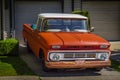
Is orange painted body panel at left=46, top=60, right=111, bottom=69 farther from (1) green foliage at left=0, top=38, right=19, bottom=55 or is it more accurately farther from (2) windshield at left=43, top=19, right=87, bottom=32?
(1) green foliage at left=0, top=38, right=19, bottom=55

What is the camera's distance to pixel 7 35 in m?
19.5

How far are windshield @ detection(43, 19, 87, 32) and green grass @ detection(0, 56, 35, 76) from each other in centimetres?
148

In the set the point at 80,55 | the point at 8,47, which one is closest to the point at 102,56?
the point at 80,55

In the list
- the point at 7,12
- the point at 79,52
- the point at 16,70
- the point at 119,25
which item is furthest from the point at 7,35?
the point at 79,52

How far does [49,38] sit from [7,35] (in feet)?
27.6

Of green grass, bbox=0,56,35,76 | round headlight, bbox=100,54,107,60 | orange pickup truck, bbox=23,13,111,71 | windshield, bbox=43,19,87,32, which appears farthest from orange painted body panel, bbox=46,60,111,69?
windshield, bbox=43,19,87,32

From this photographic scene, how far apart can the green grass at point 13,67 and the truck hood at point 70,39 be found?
118 cm

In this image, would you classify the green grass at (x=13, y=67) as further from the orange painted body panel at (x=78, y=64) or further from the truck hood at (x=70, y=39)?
the truck hood at (x=70, y=39)

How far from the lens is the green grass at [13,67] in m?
11.4

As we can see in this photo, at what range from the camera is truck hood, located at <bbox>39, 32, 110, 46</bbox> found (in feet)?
36.3

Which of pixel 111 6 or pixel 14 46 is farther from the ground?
pixel 111 6

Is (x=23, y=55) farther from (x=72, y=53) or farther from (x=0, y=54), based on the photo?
(x=72, y=53)

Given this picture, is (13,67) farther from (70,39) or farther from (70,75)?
(70,39)

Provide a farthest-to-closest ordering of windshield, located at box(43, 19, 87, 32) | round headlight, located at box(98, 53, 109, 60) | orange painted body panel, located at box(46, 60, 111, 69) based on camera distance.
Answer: windshield, located at box(43, 19, 87, 32) → round headlight, located at box(98, 53, 109, 60) → orange painted body panel, located at box(46, 60, 111, 69)
